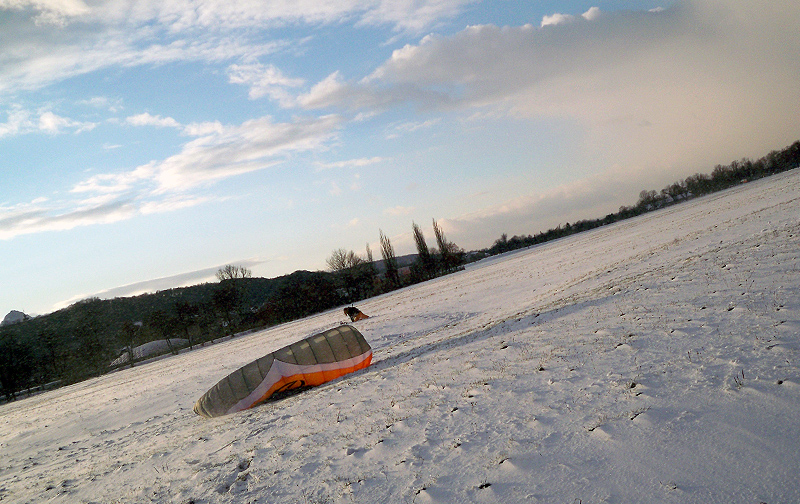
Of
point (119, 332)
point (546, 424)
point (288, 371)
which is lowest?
point (546, 424)

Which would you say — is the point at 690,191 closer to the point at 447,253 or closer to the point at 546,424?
the point at 447,253

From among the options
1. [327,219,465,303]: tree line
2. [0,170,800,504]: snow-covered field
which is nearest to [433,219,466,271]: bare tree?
[327,219,465,303]: tree line

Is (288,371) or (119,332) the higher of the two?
(119,332)

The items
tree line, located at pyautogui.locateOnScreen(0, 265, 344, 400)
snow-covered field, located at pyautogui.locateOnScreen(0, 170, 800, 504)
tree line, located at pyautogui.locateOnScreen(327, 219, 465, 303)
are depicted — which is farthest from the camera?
tree line, located at pyautogui.locateOnScreen(327, 219, 465, 303)

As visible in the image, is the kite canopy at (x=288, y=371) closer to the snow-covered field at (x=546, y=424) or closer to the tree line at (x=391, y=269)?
the snow-covered field at (x=546, y=424)

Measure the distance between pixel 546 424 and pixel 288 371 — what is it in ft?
32.5

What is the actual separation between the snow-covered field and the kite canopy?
74 cm

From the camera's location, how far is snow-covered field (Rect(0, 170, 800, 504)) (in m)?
5.22

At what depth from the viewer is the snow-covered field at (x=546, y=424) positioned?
5.22m

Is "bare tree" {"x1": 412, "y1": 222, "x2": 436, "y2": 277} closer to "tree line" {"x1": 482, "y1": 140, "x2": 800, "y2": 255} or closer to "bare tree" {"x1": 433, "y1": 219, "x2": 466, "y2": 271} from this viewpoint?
"bare tree" {"x1": 433, "y1": 219, "x2": 466, "y2": 271}

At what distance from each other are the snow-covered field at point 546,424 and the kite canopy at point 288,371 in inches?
29.2

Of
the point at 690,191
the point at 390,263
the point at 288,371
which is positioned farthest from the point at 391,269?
the point at 690,191

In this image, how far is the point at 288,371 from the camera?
14.4m

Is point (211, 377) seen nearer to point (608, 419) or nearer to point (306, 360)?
point (306, 360)
